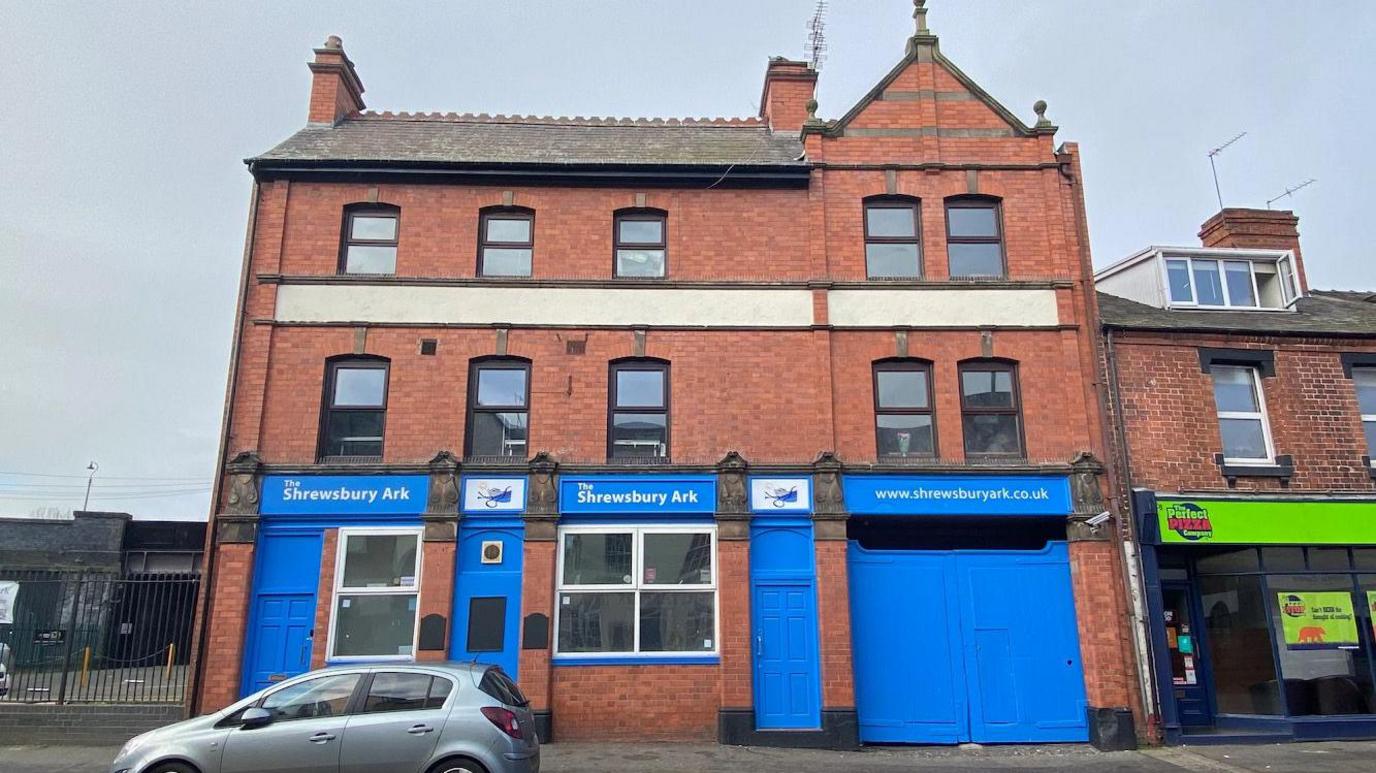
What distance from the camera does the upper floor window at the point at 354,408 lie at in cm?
1312

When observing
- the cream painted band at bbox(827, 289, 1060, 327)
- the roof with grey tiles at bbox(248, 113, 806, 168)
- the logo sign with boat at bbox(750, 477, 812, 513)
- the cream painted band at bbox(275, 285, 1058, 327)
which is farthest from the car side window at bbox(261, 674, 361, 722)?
the cream painted band at bbox(827, 289, 1060, 327)

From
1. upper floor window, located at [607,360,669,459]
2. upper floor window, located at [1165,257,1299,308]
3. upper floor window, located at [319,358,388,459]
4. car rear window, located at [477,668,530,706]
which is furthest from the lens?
upper floor window, located at [1165,257,1299,308]

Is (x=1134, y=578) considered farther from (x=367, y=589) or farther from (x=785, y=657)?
(x=367, y=589)

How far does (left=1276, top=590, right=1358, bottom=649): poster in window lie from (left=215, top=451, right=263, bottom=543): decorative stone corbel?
50.1 ft

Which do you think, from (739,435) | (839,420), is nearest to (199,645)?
(739,435)

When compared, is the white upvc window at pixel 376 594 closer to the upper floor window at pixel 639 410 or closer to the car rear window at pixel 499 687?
the upper floor window at pixel 639 410

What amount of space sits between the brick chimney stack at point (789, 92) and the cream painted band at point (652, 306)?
4.05m

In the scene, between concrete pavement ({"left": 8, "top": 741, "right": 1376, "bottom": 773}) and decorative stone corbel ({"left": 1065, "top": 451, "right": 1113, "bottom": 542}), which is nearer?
concrete pavement ({"left": 8, "top": 741, "right": 1376, "bottom": 773})

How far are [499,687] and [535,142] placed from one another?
10.1 m

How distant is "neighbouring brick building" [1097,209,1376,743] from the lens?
12695 millimetres

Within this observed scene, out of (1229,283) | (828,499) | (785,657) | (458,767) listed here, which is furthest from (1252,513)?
(458,767)

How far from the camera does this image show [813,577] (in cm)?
1255

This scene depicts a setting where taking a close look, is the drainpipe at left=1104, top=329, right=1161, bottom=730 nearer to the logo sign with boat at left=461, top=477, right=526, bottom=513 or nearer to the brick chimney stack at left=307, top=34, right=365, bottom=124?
the logo sign with boat at left=461, top=477, right=526, bottom=513

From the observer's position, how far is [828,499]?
1271cm
